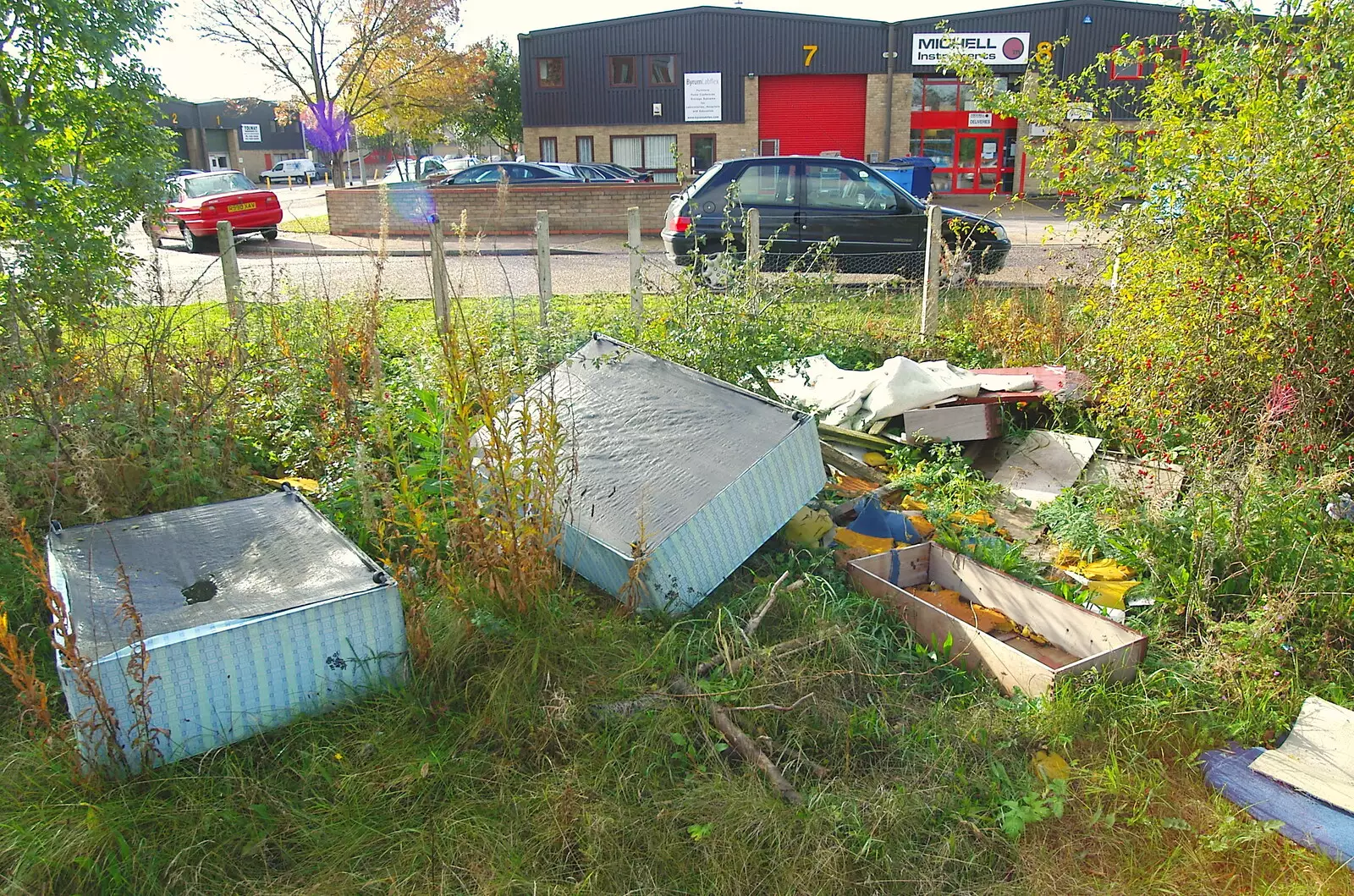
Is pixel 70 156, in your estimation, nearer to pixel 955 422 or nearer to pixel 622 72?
pixel 955 422

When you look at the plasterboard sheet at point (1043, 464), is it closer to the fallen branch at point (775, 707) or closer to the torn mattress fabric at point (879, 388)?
the torn mattress fabric at point (879, 388)

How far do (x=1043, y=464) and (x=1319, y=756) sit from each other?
8.38 ft

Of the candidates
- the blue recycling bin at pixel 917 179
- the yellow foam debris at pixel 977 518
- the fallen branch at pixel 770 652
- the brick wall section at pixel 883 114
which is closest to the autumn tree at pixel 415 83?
the brick wall section at pixel 883 114

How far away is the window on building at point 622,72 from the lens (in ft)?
104

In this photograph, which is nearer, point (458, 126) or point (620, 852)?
point (620, 852)

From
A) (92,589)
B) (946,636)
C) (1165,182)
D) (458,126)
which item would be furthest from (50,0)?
(458,126)

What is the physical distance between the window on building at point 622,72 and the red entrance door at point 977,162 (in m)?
11.0

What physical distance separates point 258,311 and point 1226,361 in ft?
19.0

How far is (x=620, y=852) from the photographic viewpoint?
108 inches

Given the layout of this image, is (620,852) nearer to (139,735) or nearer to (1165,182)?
(139,735)

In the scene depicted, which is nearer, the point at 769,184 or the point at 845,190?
the point at 845,190

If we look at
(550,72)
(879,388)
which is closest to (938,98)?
(550,72)

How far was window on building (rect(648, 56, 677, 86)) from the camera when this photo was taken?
31203 mm

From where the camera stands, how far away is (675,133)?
3170cm
